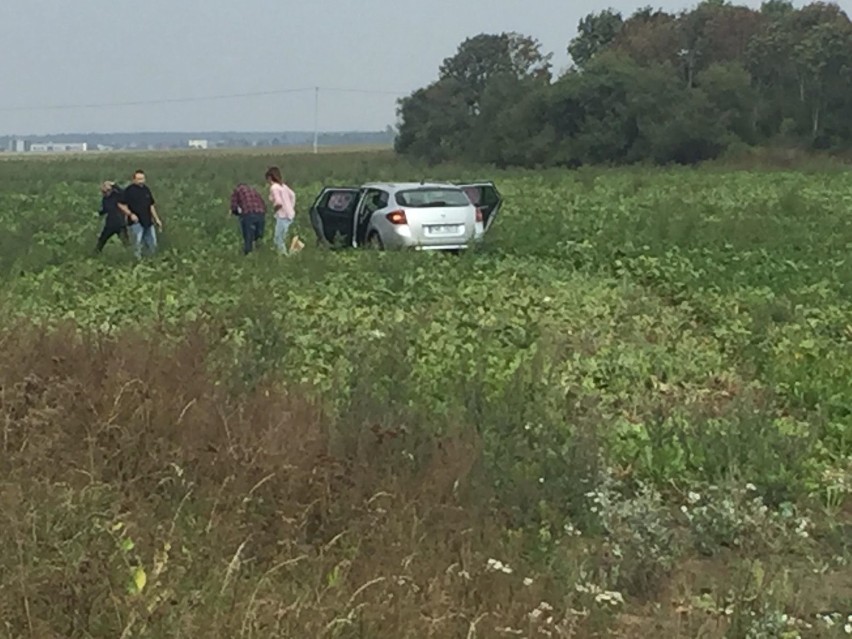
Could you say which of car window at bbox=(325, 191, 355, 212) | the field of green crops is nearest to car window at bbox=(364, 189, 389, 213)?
car window at bbox=(325, 191, 355, 212)

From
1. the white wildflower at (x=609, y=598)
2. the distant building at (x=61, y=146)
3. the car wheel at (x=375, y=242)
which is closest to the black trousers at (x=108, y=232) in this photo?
the car wheel at (x=375, y=242)

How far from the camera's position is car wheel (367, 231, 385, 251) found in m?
19.6

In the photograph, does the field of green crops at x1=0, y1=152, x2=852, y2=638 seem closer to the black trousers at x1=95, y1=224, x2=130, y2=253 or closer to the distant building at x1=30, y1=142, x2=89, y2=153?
the black trousers at x1=95, y1=224, x2=130, y2=253

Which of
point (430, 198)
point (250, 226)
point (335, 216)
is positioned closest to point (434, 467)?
point (250, 226)

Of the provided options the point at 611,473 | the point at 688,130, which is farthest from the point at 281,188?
the point at 688,130

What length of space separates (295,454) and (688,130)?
55.4 meters

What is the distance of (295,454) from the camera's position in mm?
6137

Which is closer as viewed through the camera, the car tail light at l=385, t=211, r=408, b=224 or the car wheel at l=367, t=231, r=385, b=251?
the car tail light at l=385, t=211, r=408, b=224

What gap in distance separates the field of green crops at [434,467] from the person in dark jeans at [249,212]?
5029 millimetres

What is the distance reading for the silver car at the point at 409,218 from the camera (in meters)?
19.4

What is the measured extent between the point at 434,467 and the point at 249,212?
42.7ft

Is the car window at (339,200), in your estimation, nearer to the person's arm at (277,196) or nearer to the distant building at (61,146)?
the person's arm at (277,196)

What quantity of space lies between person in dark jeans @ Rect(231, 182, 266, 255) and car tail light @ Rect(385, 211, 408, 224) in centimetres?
196

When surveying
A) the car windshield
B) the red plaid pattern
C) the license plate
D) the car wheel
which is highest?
the car windshield
